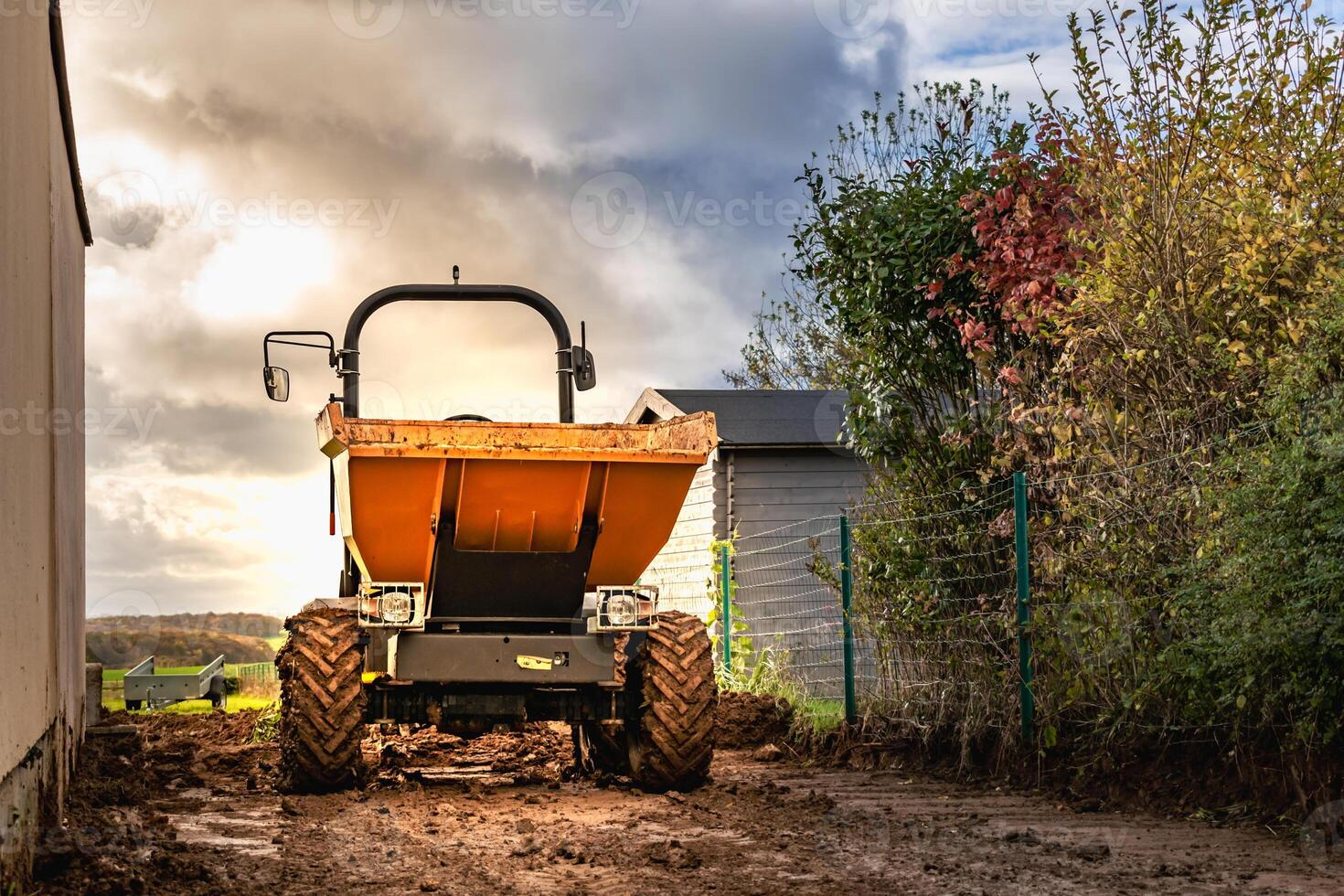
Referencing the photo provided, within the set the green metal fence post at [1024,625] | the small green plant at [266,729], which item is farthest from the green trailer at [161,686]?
the green metal fence post at [1024,625]

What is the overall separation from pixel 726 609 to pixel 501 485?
6888 mm

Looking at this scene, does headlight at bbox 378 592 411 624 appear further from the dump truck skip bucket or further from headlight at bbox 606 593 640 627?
headlight at bbox 606 593 640 627

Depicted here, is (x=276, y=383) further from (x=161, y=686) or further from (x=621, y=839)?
(x=161, y=686)

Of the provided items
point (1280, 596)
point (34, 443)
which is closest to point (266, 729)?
point (34, 443)

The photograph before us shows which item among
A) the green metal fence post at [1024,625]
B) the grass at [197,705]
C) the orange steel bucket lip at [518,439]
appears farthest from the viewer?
the grass at [197,705]

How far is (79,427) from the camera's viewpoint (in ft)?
33.0

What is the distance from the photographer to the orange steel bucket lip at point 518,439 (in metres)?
8.18

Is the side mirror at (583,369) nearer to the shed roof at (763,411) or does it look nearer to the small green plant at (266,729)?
the small green plant at (266,729)

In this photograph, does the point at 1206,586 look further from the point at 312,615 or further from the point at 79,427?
the point at 79,427

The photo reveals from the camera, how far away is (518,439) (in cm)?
845

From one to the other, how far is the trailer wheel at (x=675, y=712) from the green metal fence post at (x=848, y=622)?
90.0 inches

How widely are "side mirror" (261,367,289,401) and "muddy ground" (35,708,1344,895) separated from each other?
2.53m

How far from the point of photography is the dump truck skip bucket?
8281 mm

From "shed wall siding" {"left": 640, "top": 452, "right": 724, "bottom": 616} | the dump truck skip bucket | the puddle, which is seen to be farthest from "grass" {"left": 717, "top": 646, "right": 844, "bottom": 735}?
the puddle
